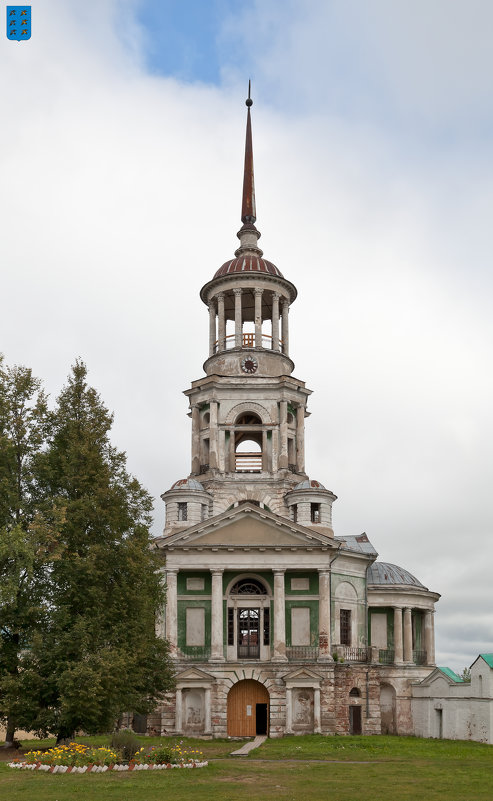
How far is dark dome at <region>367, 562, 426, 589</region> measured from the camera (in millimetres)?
49188

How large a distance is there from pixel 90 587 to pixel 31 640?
2.30 meters

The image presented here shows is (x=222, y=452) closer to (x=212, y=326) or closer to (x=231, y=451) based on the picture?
(x=231, y=451)

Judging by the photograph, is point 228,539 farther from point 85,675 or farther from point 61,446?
point 85,675

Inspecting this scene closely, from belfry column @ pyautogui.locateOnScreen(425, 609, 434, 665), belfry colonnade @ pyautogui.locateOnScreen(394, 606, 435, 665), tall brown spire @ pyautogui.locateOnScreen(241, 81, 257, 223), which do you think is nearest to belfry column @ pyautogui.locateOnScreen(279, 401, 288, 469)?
belfry colonnade @ pyautogui.locateOnScreen(394, 606, 435, 665)

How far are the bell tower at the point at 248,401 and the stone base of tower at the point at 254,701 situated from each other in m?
8.59

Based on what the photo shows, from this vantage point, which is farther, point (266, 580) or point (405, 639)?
point (405, 639)

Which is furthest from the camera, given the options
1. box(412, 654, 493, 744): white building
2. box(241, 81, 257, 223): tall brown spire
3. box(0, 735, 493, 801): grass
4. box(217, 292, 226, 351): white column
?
box(241, 81, 257, 223): tall brown spire

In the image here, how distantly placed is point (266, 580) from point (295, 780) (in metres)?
20.8

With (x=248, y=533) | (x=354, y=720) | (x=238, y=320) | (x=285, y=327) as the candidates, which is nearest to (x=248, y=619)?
(x=248, y=533)

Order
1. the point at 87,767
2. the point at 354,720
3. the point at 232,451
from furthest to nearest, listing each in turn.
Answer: the point at 232,451
the point at 354,720
the point at 87,767

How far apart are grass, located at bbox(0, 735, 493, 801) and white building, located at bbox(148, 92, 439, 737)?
30.9 ft

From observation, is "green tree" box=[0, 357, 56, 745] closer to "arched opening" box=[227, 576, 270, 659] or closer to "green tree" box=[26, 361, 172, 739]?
"green tree" box=[26, 361, 172, 739]

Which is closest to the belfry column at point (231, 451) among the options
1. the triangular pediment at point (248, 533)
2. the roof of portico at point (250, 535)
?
the roof of portico at point (250, 535)

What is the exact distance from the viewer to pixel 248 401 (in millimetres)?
48188
